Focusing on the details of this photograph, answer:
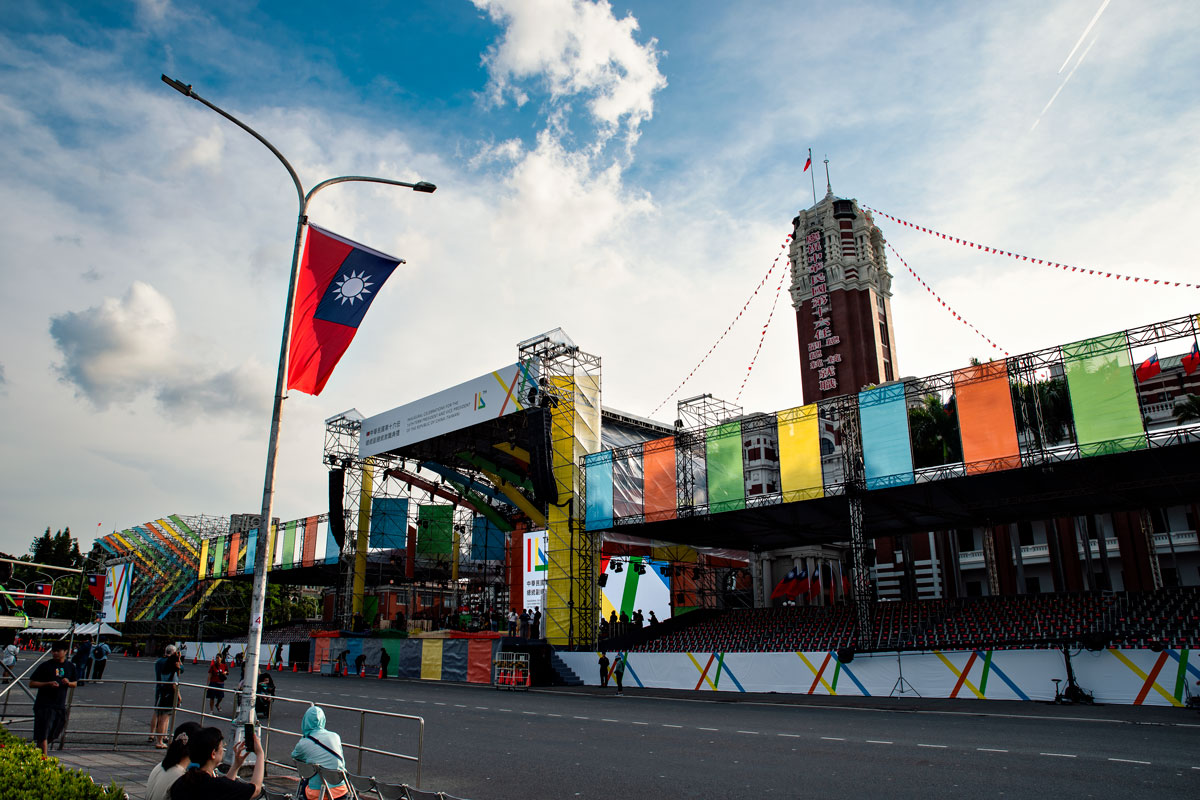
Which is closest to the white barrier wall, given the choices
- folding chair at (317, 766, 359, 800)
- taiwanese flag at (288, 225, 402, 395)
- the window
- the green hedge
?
taiwanese flag at (288, 225, 402, 395)

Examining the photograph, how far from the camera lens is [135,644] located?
54.7 meters

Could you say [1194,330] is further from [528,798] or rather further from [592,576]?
[592,576]

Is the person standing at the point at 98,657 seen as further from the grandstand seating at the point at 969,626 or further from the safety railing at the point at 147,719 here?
the grandstand seating at the point at 969,626

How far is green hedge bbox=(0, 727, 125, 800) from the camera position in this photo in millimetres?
5684

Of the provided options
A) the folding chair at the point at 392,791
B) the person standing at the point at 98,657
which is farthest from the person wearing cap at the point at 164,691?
the person standing at the point at 98,657

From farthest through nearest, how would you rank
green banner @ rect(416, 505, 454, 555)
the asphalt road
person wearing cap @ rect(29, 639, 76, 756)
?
green banner @ rect(416, 505, 454, 555) < person wearing cap @ rect(29, 639, 76, 756) < the asphalt road

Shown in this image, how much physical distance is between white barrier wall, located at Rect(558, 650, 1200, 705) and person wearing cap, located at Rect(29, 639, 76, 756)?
70.3ft

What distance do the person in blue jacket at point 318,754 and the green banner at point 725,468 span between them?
23.9m

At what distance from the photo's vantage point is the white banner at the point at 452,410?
35.0m

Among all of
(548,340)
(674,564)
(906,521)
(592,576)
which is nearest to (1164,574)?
(906,521)

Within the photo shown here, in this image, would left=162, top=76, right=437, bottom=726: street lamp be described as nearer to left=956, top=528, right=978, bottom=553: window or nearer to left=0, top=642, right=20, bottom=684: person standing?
left=0, top=642, right=20, bottom=684: person standing

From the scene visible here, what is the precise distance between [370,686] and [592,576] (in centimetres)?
1034

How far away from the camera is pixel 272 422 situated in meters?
11.8

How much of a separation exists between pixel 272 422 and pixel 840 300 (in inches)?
2881
